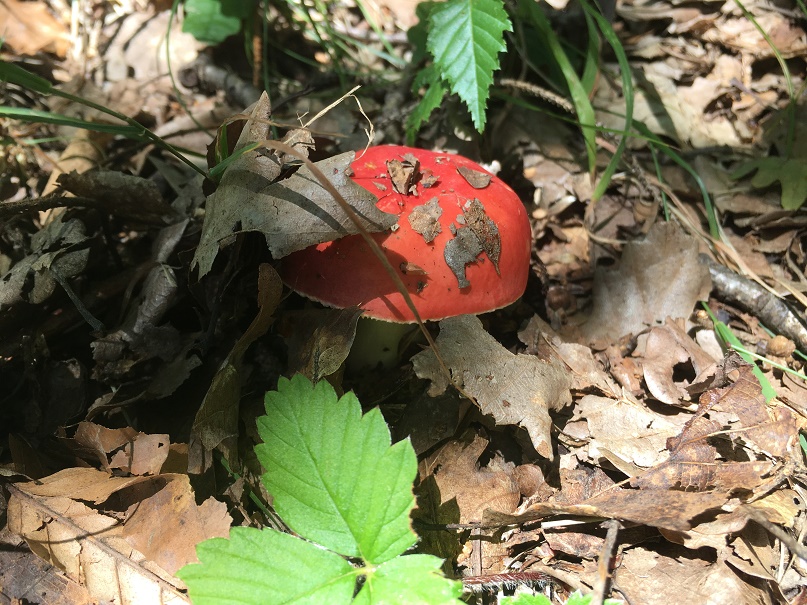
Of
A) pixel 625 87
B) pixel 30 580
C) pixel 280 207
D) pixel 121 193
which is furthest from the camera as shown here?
pixel 625 87

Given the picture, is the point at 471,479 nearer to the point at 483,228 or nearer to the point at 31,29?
the point at 483,228

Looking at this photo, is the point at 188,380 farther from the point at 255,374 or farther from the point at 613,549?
the point at 613,549

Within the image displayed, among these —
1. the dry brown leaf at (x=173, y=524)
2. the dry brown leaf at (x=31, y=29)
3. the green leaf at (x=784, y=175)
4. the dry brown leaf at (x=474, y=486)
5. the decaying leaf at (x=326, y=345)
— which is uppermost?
the dry brown leaf at (x=31, y=29)

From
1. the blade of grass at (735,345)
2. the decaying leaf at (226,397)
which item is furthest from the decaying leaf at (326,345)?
the blade of grass at (735,345)

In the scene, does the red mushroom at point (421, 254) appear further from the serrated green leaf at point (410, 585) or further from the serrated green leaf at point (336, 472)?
the serrated green leaf at point (410, 585)

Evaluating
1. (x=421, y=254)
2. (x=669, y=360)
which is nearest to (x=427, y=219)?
(x=421, y=254)

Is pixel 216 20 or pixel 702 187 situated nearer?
pixel 702 187
